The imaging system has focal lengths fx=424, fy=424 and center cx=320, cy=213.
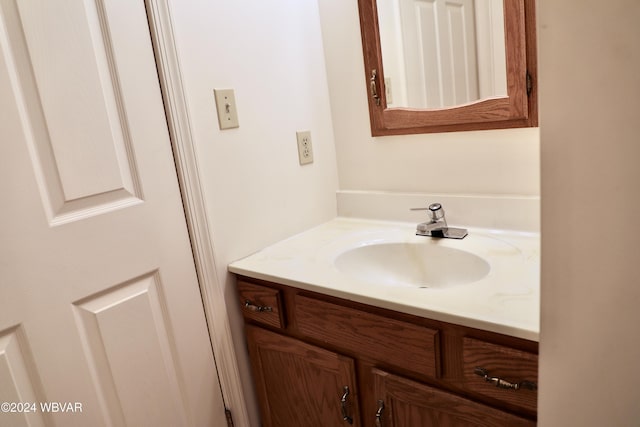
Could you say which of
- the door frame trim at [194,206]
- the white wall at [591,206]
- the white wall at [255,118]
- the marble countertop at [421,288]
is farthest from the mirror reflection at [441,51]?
Answer: the white wall at [591,206]

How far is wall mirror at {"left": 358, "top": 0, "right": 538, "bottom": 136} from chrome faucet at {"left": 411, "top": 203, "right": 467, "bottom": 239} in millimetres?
240

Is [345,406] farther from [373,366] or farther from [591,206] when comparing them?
[591,206]

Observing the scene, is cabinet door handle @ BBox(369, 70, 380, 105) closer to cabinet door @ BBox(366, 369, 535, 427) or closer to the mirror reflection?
the mirror reflection

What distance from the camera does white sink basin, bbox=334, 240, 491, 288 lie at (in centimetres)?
115

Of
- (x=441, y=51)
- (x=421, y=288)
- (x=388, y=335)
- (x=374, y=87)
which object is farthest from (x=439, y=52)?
(x=388, y=335)

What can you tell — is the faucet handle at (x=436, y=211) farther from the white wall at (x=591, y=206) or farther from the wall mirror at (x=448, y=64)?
the white wall at (x=591, y=206)

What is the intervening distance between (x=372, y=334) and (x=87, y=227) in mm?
687

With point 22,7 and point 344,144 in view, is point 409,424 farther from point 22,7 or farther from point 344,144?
point 22,7

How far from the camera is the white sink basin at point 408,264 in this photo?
3.78 feet

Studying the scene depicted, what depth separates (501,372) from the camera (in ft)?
2.55

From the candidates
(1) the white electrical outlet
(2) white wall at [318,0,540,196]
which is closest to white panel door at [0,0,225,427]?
(1) the white electrical outlet

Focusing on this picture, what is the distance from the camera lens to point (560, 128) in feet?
1.47

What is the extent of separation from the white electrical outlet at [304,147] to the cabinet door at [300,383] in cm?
56

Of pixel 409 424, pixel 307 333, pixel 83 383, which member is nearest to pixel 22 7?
pixel 83 383
